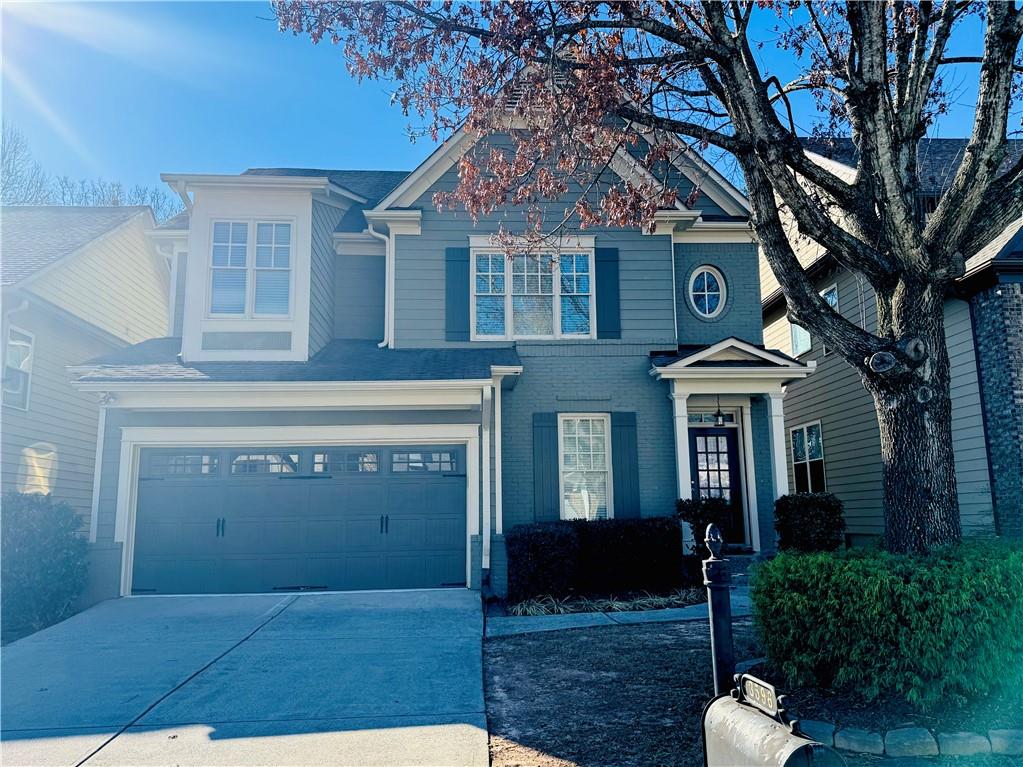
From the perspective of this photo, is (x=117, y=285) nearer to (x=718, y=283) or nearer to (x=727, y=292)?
(x=718, y=283)

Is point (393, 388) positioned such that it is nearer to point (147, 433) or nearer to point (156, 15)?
point (147, 433)

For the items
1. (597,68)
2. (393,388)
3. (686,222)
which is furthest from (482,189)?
(686,222)

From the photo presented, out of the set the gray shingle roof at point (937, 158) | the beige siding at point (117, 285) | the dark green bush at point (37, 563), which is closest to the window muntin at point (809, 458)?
the gray shingle roof at point (937, 158)

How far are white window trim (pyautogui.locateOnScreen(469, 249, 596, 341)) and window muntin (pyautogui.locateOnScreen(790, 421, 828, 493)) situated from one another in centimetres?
643

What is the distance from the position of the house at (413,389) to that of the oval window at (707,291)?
0.04m

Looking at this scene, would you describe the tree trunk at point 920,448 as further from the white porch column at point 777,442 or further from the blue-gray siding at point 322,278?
the blue-gray siding at point 322,278

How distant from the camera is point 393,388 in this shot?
10.7m

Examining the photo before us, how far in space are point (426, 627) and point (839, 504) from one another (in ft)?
21.5

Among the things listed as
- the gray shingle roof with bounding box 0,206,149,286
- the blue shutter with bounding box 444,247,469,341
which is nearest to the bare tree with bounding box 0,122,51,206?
the gray shingle roof with bounding box 0,206,149,286

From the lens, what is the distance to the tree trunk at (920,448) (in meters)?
5.34

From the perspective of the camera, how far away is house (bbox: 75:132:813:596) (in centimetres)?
1079

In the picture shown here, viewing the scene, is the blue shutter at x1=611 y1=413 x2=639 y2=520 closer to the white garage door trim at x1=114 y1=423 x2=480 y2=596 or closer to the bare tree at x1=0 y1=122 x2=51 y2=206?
the white garage door trim at x1=114 y1=423 x2=480 y2=596

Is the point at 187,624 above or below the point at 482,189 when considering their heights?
below

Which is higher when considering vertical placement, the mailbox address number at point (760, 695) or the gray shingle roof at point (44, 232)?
the gray shingle roof at point (44, 232)
